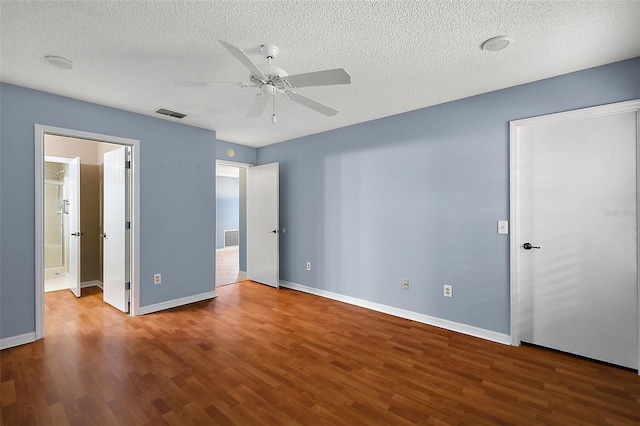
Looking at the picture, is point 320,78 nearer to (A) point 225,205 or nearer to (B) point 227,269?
(B) point 227,269

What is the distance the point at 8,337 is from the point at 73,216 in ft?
6.92

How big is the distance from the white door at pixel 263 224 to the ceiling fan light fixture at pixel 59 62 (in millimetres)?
2839

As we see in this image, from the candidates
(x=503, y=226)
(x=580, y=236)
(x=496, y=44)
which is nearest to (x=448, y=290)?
(x=503, y=226)

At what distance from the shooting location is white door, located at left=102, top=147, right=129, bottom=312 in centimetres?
362

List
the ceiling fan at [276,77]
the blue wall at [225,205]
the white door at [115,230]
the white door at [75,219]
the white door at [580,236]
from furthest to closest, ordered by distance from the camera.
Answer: the blue wall at [225,205] < the white door at [75,219] < the white door at [115,230] < the white door at [580,236] < the ceiling fan at [276,77]

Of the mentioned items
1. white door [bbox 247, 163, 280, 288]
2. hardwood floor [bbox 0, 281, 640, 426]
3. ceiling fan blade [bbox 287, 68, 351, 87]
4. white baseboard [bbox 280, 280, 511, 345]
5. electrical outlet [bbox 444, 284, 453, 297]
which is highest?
ceiling fan blade [bbox 287, 68, 351, 87]

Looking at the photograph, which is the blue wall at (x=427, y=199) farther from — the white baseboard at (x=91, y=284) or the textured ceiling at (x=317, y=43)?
the white baseboard at (x=91, y=284)

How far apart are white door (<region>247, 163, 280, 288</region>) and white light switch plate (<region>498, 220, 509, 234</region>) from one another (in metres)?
3.22

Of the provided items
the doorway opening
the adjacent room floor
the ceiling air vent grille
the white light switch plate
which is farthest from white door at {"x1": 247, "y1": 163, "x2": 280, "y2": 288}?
the white light switch plate

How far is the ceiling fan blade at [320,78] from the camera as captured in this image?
172 centimetres

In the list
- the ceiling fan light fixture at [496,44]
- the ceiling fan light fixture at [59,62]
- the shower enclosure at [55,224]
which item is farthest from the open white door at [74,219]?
the ceiling fan light fixture at [496,44]

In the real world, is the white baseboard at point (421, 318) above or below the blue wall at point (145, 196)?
below

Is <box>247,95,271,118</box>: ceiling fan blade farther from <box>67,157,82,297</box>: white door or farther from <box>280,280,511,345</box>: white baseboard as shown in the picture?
<box>67,157,82,297</box>: white door

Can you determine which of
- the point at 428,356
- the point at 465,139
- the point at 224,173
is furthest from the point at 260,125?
the point at 224,173
